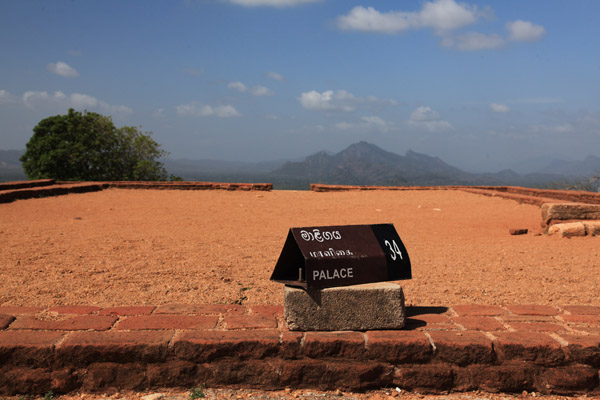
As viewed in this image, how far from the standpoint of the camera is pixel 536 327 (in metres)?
3.21

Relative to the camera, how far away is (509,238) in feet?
24.6

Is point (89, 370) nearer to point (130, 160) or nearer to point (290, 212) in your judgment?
point (290, 212)

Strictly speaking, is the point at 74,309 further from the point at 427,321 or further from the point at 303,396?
the point at 427,321

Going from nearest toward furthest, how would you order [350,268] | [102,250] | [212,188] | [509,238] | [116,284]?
[350,268]
[116,284]
[102,250]
[509,238]
[212,188]

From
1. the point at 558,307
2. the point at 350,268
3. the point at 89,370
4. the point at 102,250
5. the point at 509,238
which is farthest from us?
the point at 509,238

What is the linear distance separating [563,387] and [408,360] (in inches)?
40.2

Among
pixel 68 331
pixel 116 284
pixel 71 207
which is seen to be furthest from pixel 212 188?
pixel 68 331

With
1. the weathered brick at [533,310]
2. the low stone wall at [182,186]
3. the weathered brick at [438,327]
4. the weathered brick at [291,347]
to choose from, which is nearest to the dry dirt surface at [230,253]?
the weathered brick at [533,310]

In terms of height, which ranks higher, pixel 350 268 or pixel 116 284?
pixel 350 268

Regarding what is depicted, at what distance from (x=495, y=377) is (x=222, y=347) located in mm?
1719

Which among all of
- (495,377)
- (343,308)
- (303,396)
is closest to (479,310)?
(495,377)

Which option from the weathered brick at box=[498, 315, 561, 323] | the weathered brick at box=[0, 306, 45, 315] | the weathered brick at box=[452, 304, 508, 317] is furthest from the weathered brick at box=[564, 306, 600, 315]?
the weathered brick at box=[0, 306, 45, 315]

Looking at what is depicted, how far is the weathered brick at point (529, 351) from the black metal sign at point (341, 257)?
72 cm

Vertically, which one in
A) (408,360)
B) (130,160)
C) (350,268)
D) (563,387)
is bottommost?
(563,387)
